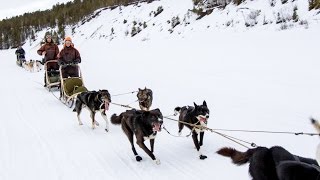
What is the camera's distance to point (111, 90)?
1074 cm

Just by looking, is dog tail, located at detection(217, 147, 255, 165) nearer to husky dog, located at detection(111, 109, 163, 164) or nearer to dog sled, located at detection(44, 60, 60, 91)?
husky dog, located at detection(111, 109, 163, 164)

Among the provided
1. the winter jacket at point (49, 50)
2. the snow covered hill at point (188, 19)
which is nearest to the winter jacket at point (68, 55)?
the winter jacket at point (49, 50)

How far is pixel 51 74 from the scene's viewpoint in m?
11.3

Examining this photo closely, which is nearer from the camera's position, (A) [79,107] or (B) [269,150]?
Answer: (B) [269,150]

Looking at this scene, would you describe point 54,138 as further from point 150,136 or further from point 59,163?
point 150,136

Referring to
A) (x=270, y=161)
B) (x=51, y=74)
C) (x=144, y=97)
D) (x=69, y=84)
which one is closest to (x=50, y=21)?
(x=51, y=74)

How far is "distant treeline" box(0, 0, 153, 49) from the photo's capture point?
116 ft

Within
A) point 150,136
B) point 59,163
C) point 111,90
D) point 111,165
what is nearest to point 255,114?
point 150,136

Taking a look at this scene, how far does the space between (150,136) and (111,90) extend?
19.5 feet

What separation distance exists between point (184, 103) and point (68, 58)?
137 inches

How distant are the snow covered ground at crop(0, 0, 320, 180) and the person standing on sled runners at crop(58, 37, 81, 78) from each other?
95cm

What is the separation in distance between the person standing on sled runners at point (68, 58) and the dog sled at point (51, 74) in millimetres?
1337

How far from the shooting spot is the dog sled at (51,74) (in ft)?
36.6

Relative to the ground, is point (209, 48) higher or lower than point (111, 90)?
higher
